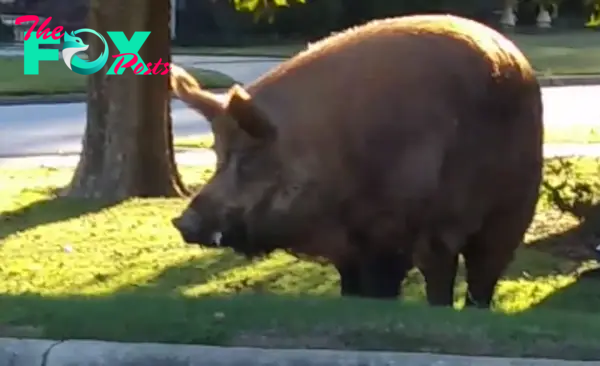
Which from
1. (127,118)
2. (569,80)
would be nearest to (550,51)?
(569,80)

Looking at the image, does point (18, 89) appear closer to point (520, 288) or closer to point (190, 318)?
point (520, 288)

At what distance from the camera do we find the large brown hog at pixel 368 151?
5.44 meters

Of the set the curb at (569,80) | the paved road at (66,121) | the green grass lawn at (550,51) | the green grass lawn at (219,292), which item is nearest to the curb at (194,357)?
the green grass lawn at (219,292)

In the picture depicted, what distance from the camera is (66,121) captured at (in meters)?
19.9

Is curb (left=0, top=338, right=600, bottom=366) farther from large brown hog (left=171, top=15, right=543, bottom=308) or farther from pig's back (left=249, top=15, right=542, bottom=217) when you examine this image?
pig's back (left=249, top=15, right=542, bottom=217)

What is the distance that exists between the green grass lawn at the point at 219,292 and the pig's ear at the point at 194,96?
0.83 m

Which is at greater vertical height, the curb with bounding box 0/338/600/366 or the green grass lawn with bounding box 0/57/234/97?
the curb with bounding box 0/338/600/366

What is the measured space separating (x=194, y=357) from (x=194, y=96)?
173 centimetres

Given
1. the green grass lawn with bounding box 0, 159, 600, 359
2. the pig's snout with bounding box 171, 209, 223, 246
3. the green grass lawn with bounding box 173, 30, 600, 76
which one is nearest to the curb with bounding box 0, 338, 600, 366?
the green grass lawn with bounding box 0, 159, 600, 359

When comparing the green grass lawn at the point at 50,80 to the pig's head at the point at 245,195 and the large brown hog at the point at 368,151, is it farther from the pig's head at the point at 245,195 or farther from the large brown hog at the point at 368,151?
the pig's head at the point at 245,195

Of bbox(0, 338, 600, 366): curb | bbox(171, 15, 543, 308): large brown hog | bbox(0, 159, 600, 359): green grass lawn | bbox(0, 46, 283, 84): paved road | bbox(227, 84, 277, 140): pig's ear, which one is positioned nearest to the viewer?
bbox(0, 338, 600, 366): curb

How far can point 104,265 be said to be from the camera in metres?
8.80

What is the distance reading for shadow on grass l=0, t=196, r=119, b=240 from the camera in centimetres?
1055

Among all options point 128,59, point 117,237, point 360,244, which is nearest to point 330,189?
point 360,244
